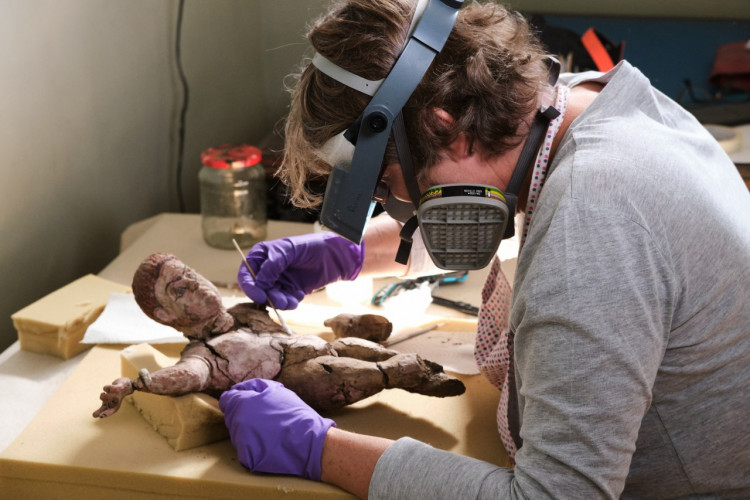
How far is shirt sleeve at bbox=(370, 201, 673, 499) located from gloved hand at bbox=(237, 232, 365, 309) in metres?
0.82

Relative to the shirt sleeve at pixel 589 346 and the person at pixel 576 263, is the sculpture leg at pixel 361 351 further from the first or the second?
the shirt sleeve at pixel 589 346

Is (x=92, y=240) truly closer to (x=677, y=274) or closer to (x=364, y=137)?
(x=364, y=137)

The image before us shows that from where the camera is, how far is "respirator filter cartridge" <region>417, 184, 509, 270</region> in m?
1.21

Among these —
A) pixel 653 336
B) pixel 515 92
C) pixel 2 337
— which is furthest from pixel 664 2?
pixel 2 337

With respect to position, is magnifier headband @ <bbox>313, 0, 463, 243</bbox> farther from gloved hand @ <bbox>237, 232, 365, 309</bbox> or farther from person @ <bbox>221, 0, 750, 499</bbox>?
gloved hand @ <bbox>237, 232, 365, 309</bbox>

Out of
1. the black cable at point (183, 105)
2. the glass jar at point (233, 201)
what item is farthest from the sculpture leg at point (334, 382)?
the black cable at point (183, 105)

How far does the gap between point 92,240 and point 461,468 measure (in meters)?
1.67

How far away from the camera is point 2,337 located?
2014 mm

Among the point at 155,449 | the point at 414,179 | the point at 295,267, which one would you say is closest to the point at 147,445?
the point at 155,449

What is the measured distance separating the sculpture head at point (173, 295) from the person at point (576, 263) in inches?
9.7

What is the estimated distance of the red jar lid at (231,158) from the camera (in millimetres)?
2258

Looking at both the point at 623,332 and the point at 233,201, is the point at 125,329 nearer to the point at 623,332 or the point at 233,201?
the point at 233,201

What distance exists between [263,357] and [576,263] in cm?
75

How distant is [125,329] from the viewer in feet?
5.84
